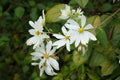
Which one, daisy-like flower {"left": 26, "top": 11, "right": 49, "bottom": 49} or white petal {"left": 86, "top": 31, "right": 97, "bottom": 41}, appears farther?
daisy-like flower {"left": 26, "top": 11, "right": 49, "bottom": 49}

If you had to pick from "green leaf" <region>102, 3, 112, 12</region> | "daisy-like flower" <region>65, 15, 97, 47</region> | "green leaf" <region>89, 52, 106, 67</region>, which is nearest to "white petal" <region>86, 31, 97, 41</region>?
"daisy-like flower" <region>65, 15, 97, 47</region>

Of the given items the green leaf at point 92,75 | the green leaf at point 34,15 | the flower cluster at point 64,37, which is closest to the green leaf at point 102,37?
the flower cluster at point 64,37

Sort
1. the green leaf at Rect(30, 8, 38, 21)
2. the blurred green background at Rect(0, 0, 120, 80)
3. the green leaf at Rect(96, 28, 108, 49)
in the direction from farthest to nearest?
Result: the green leaf at Rect(30, 8, 38, 21), the blurred green background at Rect(0, 0, 120, 80), the green leaf at Rect(96, 28, 108, 49)

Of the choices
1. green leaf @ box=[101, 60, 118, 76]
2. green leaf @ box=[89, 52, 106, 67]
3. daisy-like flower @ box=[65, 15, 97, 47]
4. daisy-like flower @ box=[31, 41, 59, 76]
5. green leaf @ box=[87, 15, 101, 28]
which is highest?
daisy-like flower @ box=[65, 15, 97, 47]

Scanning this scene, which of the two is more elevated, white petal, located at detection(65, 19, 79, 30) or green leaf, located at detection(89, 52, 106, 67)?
white petal, located at detection(65, 19, 79, 30)

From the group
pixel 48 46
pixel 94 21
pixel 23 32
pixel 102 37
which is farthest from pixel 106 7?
pixel 23 32

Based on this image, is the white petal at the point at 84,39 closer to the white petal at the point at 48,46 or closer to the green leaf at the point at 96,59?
the white petal at the point at 48,46

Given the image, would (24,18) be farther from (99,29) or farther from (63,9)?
(99,29)

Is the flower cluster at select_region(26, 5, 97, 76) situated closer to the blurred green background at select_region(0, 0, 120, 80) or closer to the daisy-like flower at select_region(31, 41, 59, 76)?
the daisy-like flower at select_region(31, 41, 59, 76)

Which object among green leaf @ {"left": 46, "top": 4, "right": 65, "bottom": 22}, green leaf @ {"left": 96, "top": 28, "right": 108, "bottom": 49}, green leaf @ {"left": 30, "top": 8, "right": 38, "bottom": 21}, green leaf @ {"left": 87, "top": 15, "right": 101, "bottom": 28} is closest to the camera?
green leaf @ {"left": 96, "top": 28, "right": 108, "bottom": 49}
